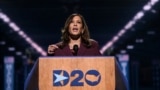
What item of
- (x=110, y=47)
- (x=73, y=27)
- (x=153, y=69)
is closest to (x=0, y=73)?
(x=110, y=47)

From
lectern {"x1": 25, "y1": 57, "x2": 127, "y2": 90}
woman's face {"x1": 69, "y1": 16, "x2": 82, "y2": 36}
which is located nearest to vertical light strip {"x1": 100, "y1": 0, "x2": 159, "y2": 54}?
woman's face {"x1": 69, "y1": 16, "x2": 82, "y2": 36}

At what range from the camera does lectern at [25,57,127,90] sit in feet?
8.18

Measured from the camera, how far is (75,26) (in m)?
2.92

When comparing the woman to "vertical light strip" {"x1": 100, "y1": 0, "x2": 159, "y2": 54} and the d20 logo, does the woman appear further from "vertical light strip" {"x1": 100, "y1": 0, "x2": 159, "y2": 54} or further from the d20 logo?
"vertical light strip" {"x1": 100, "y1": 0, "x2": 159, "y2": 54}

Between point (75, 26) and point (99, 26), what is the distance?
1586 centimetres

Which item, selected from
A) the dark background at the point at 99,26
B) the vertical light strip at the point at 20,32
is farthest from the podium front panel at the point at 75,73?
the vertical light strip at the point at 20,32

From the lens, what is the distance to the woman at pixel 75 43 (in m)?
2.83

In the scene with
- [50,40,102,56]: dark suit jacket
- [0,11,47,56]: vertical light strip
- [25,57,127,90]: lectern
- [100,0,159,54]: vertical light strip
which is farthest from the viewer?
[0,11,47,56]: vertical light strip

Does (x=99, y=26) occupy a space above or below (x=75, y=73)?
above

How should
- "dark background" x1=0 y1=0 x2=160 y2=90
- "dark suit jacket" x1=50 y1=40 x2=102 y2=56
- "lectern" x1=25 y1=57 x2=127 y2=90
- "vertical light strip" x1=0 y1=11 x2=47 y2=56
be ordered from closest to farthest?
"lectern" x1=25 y1=57 x2=127 y2=90 → "dark suit jacket" x1=50 y1=40 x2=102 y2=56 → "dark background" x1=0 y1=0 x2=160 y2=90 → "vertical light strip" x1=0 y1=11 x2=47 y2=56

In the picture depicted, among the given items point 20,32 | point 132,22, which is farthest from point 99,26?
point 20,32

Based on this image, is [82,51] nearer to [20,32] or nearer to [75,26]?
[75,26]

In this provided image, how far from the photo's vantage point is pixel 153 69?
880 inches

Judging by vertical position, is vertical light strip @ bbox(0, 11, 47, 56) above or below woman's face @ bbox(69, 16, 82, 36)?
above
